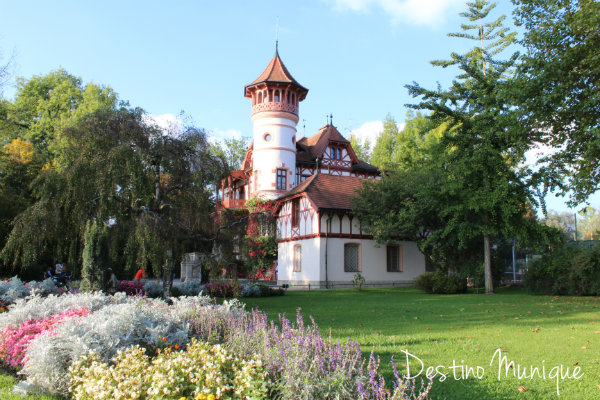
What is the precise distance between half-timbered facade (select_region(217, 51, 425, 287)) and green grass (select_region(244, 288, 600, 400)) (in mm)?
14040

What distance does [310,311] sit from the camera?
13.4 m

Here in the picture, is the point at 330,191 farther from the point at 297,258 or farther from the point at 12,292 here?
the point at 12,292

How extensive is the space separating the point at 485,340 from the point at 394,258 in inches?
882

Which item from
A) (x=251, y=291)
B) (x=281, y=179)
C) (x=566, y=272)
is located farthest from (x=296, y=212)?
(x=566, y=272)

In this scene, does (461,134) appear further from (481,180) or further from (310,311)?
(310,311)

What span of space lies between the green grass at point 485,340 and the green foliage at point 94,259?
5.09 meters

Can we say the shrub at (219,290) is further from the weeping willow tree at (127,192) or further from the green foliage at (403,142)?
the green foliage at (403,142)

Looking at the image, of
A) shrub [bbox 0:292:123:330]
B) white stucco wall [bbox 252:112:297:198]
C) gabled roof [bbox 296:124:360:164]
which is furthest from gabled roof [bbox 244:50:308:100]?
shrub [bbox 0:292:123:330]

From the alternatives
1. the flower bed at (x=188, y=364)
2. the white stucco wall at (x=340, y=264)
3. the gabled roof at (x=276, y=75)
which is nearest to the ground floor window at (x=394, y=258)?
the white stucco wall at (x=340, y=264)

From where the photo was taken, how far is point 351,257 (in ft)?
94.2

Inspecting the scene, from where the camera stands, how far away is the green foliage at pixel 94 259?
12.6 m

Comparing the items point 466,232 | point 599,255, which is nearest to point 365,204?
point 466,232

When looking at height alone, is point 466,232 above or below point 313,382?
above

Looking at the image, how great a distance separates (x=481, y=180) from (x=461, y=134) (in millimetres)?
2338
